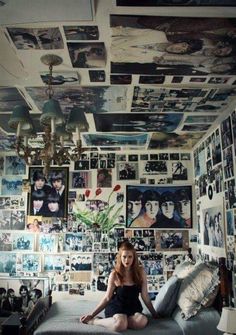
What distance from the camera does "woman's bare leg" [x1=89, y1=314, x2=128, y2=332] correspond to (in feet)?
7.93

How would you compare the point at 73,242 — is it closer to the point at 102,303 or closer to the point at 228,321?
the point at 102,303

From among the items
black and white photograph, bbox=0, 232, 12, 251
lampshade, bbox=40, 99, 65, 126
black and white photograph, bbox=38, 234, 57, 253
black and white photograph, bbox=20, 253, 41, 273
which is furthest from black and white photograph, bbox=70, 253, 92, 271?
lampshade, bbox=40, 99, 65, 126

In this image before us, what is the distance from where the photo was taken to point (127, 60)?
7.29 feet

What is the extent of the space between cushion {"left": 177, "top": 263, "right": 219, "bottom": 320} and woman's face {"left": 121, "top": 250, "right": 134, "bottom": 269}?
457 mm

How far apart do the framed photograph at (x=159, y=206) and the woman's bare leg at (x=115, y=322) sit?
6.33 feet

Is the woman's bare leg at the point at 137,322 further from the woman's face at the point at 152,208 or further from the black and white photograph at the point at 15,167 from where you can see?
the black and white photograph at the point at 15,167

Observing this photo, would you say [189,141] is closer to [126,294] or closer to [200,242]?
[200,242]

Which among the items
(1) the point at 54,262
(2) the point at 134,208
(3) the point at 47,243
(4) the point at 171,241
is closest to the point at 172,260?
(4) the point at 171,241

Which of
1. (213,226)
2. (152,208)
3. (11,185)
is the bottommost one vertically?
(213,226)

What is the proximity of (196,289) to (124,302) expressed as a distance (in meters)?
0.57

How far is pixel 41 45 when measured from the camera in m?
2.04

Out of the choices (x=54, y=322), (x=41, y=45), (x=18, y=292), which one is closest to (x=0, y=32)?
(x=41, y=45)

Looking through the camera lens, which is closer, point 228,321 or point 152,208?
point 228,321

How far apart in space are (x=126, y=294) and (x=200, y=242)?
1662 millimetres
